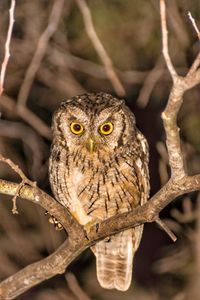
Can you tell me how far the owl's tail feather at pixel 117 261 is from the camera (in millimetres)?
3824

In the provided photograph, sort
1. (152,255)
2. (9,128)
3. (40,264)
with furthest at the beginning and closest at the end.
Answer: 1. (152,255)
2. (9,128)
3. (40,264)

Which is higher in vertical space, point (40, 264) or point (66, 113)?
point (66, 113)

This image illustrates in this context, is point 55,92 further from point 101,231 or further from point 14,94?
point 101,231

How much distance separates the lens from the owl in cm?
338

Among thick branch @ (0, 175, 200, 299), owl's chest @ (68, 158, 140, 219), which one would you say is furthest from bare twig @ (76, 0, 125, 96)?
thick branch @ (0, 175, 200, 299)

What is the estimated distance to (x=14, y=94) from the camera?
530cm

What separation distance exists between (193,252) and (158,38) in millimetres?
1615

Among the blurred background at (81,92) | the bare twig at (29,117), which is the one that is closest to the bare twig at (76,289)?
the blurred background at (81,92)

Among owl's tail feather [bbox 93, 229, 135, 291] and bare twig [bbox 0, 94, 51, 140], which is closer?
owl's tail feather [bbox 93, 229, 135, 291]

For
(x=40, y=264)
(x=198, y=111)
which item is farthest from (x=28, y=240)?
(x=40, y=264)

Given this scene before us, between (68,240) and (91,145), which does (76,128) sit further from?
(68,240)

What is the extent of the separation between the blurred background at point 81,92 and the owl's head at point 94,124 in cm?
110

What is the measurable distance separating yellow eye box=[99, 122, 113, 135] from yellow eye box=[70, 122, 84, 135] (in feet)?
0.30

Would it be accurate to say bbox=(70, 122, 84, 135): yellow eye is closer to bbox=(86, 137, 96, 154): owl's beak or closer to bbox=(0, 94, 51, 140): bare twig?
bbox=(86, 137, 96, 154): owl's beak
